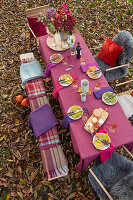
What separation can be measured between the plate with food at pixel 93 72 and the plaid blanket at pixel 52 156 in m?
1.20

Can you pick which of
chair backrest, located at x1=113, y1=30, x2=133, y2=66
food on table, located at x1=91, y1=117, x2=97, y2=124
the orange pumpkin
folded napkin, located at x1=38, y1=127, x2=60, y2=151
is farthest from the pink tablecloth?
the orange pumpkin

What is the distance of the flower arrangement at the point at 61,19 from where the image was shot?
3.09 m

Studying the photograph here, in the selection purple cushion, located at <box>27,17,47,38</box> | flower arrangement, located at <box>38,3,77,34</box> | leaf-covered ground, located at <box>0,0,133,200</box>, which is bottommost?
leaf-covered ground, located at <box>0,0,133,200</box>

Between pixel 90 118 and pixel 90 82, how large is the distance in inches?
29.6

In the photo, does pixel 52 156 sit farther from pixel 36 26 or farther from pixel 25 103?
pixel 36 26

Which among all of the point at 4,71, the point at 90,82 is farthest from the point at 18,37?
the point at 90,82

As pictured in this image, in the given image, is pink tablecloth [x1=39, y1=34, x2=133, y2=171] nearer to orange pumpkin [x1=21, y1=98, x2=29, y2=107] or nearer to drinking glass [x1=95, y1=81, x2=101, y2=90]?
drinking glass [x1=95, y1=81, x2=101, y2=90]

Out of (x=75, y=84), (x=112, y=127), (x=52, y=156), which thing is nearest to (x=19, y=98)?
(x=75, y=84)

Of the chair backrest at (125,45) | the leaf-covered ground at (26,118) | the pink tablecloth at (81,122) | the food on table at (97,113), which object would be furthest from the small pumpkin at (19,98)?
the chair backrest at (125,45)

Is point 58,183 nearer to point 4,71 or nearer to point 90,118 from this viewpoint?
point 90,118

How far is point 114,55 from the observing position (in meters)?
3.80

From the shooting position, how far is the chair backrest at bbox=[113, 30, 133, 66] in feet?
11.5

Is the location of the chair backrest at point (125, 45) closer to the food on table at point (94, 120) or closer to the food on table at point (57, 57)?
the food on table at point (57, 57)

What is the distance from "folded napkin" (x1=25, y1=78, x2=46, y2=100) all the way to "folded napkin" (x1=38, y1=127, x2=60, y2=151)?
883 millimetres
